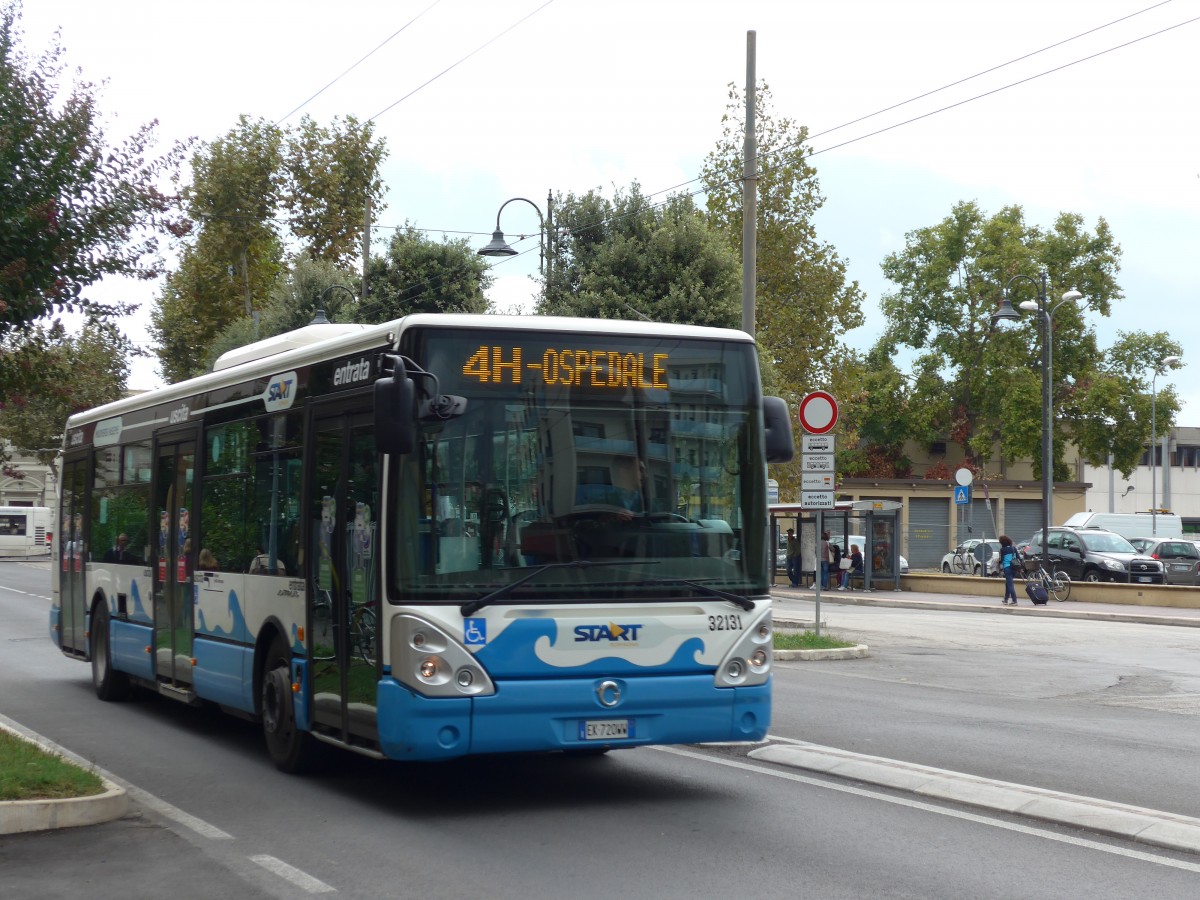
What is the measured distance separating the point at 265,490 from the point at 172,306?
4924cm

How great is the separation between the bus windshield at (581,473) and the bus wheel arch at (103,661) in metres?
7.20

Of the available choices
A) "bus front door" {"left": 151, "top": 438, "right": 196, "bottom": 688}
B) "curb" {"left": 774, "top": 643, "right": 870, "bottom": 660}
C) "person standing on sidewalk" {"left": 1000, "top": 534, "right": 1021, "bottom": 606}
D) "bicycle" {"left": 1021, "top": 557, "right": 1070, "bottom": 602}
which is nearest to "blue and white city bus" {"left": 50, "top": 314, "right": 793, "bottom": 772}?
"bus front door" {"left": 151, "top": 438, "right": 196, "bottom": 688}

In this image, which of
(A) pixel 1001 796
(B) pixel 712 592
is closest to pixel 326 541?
(B) pixel 712 592

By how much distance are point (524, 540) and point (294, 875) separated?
2.29 meters

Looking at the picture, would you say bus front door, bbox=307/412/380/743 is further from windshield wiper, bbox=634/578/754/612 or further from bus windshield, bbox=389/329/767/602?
windshield wiper, bbox=634/578/754/612

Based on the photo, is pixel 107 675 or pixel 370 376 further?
pixel 107 675

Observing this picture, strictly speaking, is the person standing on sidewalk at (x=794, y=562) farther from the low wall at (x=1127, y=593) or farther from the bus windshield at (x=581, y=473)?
the bus windshield at (x=581, y=473)

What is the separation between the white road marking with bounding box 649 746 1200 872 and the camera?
7633 mm

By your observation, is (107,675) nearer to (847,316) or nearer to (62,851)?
(62,851)

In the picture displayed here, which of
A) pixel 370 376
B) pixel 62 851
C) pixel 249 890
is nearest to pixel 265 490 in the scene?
pixel 370 376

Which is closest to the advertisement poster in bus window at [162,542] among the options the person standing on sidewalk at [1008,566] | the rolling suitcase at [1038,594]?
the rolling suitcase at [1038,594]

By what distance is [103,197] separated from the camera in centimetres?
1155

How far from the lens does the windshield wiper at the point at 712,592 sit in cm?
895

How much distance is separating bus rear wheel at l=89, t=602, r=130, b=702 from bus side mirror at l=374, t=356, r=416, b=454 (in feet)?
24.5
